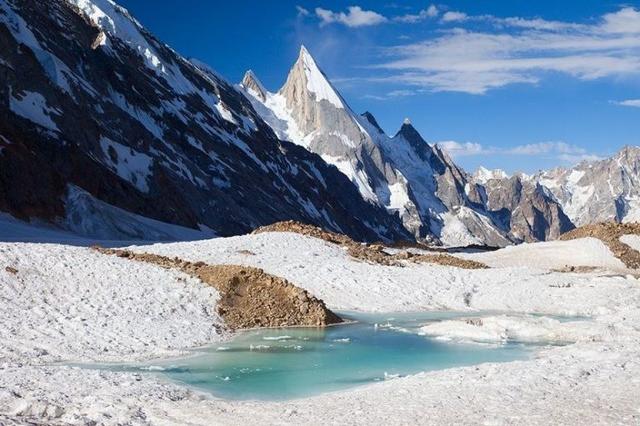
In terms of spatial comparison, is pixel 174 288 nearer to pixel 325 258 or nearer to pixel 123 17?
pixel 325 258

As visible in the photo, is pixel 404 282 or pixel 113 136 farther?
pixel 113 136

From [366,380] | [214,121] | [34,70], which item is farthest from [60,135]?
[214,121]

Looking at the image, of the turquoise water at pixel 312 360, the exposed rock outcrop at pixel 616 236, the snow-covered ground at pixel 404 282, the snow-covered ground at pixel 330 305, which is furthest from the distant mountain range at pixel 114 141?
the turquoise water at pixel 312 360

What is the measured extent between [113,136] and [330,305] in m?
82.9

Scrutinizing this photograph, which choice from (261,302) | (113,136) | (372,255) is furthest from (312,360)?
(113,136)

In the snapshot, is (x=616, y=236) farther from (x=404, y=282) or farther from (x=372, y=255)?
(x=404, y=282)

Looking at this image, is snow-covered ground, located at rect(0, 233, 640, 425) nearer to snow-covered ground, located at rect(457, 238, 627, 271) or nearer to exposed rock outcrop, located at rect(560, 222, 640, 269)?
snow-covered ground, located at rect(457, 238, 627, 271)

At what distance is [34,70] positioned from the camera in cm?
8975

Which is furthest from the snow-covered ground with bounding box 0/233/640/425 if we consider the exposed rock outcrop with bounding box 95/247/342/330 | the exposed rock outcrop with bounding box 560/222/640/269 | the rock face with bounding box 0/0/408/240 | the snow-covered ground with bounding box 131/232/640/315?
the rock face with bounding box 0/0/408/240

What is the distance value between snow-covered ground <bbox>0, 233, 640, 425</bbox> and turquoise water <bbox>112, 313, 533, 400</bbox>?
1067 mm

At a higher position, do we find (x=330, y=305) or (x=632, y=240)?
(x=632, y=240)

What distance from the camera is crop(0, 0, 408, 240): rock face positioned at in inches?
2803

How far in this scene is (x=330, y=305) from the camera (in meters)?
32.2

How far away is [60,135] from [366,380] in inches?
2925
